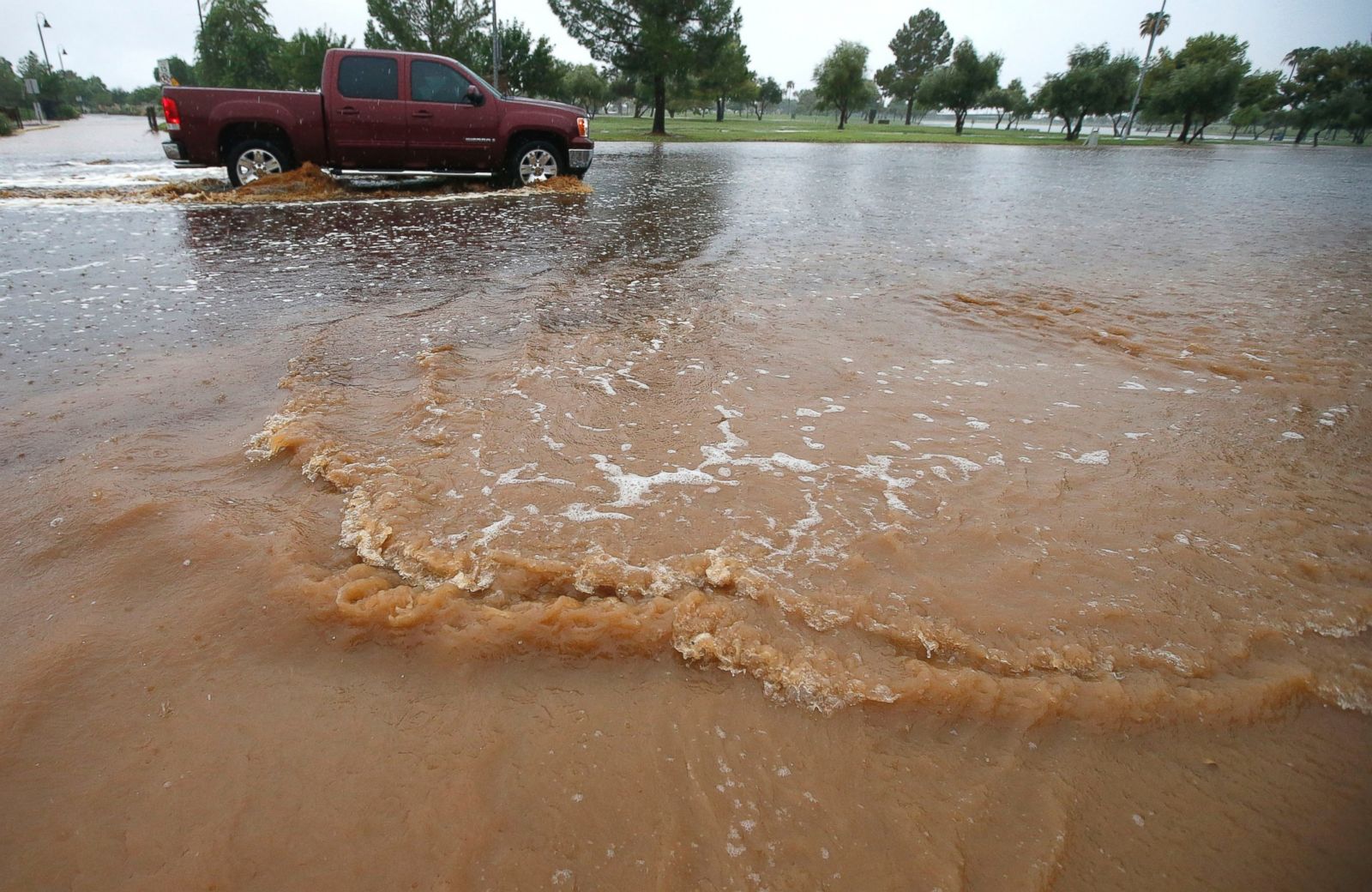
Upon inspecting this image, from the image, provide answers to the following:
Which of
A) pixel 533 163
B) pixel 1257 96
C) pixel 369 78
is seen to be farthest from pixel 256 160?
pixel 1257 96

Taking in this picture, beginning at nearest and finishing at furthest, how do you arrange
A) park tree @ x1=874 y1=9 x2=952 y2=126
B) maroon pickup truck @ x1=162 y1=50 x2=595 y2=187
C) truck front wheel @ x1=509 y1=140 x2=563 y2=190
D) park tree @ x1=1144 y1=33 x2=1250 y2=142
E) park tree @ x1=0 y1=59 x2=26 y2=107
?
maroon pickup truck @ x1=162 y1=50 x2=595 y2=187, truck front wheel @ x1=509 y1=140 x2=563 y2=190, park tree @ x1=0 y1=59 x2=26 y2=107, park tree @ x1=1144 y1=33 x2=1250 y2=142, park tree @ x1=874 y1=9 x2=952 y2=126

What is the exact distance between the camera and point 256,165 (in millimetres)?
9984

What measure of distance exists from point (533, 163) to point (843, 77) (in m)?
51.7

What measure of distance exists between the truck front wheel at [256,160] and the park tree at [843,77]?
5069cm

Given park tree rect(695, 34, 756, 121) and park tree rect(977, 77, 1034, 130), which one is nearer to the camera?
park tree rect(695, 34, 756, 121)

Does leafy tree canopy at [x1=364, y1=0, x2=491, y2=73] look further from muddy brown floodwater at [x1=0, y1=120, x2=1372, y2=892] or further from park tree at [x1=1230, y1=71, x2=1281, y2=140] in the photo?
park tree at [x1=1230, y1=71, x2=1281, y2=140]

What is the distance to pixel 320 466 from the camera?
9.30 feet

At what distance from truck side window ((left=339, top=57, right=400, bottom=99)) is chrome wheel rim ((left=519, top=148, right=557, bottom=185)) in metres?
2.11

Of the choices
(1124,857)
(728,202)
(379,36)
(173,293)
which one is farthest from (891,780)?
(379,36)

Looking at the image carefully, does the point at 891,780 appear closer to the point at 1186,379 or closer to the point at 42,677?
the point at 42,677

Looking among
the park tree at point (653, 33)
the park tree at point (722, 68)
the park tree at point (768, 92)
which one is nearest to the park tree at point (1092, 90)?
the park tree at point (722, 68)

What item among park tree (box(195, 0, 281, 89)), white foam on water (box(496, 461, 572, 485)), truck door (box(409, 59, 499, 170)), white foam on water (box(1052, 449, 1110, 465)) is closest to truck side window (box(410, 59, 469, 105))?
truck door (box(409, 59, 499, 170))

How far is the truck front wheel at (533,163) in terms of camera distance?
11.1 m

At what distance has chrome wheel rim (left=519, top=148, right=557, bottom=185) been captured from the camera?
1127 cm
